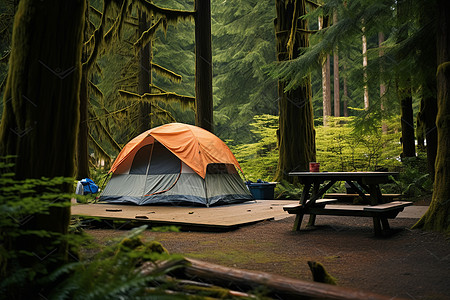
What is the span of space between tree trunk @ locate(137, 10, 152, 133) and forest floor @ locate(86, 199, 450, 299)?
9.45 m

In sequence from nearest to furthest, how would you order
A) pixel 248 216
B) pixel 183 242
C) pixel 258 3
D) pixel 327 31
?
pixel 183 242, pixel 248 216, pixel 327 31, pixel 258 3

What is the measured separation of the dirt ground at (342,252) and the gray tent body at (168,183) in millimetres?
2893

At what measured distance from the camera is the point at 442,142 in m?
5.74

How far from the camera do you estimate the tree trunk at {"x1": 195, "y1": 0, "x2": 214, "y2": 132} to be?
11.3 metres

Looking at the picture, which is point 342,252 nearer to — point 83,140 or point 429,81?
point 429,81

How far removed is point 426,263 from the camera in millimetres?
4156

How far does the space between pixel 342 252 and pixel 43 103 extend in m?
3.59

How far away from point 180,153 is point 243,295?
24.1 feet

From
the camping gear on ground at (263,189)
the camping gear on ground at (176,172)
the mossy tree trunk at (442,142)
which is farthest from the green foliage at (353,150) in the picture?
the mossy tree trunk at (442,142)

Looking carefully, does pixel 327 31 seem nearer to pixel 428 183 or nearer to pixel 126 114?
pixel 428 183

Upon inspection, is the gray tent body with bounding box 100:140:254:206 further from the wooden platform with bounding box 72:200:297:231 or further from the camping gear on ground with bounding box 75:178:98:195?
the wooden platform with bounding box 72:200:297:231

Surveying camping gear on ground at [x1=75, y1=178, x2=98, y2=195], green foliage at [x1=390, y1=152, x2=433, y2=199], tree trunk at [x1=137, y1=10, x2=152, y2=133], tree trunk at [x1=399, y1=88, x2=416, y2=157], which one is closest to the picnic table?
green foliage at [x1=390, y1=152, x2=433, y2=199]

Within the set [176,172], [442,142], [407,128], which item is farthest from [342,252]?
[407,128]

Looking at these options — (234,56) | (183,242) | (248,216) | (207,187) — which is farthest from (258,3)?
(183,242)
